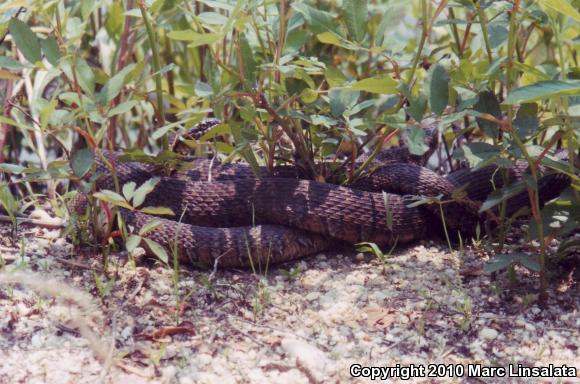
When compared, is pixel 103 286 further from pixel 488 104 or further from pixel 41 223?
pixel 488 104

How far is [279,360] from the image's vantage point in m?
2.78

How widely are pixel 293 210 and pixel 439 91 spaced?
991mm

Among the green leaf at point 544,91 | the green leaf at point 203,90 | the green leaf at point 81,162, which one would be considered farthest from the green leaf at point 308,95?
the green leaf at point 544,91

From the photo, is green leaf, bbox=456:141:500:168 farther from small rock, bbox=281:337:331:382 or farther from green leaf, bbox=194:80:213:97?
green leaf, bbox=194:80:213:97

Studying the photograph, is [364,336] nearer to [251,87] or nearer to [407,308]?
[407,308]

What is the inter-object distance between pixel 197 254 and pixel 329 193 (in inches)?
27.5

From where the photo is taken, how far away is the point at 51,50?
311 centimetres

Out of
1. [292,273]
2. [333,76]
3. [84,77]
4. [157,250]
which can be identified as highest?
[84,77]

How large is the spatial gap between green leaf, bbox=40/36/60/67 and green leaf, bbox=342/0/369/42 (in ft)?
3.81

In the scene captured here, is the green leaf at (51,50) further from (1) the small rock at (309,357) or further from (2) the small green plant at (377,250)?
(2) the small green plant at (377,250)

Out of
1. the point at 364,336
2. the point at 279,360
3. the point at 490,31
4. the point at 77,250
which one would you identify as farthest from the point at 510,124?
the point at 77,250

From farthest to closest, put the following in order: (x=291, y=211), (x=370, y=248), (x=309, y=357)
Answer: (x=291, y=211), (x=370, y=248), (x=309, y=357)

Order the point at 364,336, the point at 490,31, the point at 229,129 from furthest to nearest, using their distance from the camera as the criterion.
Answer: the point at 229,129
the point at 490,31
the point at 364,336

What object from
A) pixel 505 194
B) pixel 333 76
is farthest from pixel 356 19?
pixel 505 194
